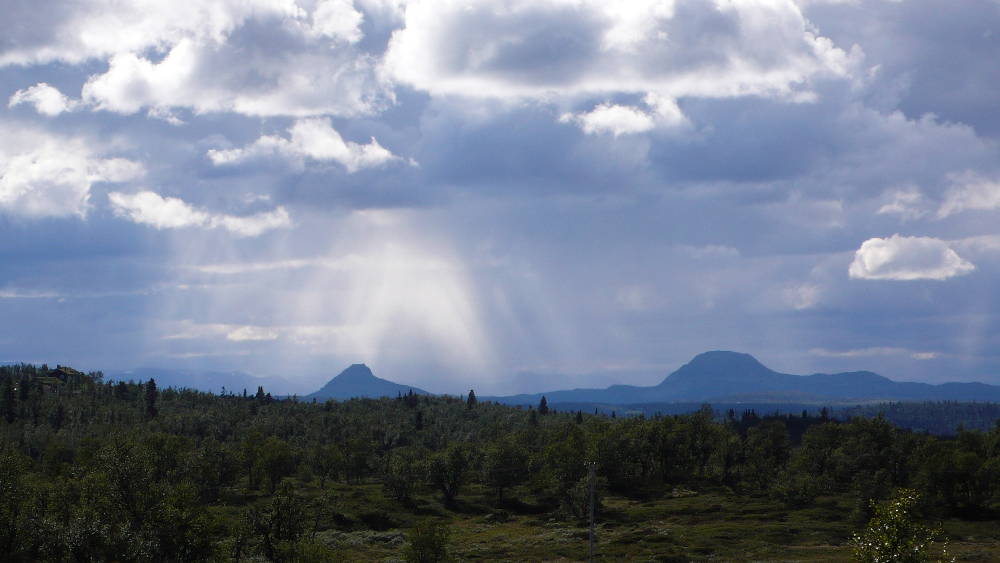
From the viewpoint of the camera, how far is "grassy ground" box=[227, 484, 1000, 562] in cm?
11788

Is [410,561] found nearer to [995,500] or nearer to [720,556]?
[720,556]

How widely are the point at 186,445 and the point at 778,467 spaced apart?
144097 millimetres

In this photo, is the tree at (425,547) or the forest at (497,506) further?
the tree at (425,547)

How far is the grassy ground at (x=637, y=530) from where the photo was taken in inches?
4641

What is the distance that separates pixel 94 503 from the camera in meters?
97.1

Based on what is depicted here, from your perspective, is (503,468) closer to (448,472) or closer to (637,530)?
(448,472)

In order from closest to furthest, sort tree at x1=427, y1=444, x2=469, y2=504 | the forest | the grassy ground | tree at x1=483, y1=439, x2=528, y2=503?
the forest
the grassy ground
tree at x1=427, y1=444, x2=469, y2=504
tree at x1=483, y1=439, x2=528, y2=503

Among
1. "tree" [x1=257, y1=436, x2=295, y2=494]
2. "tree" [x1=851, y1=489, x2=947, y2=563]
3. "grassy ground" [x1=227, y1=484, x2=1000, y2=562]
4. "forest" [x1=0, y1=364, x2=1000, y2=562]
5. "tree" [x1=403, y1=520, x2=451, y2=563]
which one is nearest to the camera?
"tree" [x1=851, y1=489, x2=947, y2=563]

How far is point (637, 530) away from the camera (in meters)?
139

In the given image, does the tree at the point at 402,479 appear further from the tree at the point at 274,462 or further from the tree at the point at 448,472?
the tree at the point at 274,462

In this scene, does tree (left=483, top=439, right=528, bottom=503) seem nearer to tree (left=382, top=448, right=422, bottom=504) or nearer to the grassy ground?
the grassy ground

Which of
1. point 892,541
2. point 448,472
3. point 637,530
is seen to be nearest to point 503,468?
point 448,472

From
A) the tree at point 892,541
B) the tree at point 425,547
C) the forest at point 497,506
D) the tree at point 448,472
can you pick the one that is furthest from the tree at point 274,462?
the tree at point 892,541

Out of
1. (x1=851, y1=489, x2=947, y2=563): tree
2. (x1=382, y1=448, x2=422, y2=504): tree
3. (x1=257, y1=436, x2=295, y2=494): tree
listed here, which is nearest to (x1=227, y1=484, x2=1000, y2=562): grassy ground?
(x1=382, y1=448, x2=422, y2=504): tree
